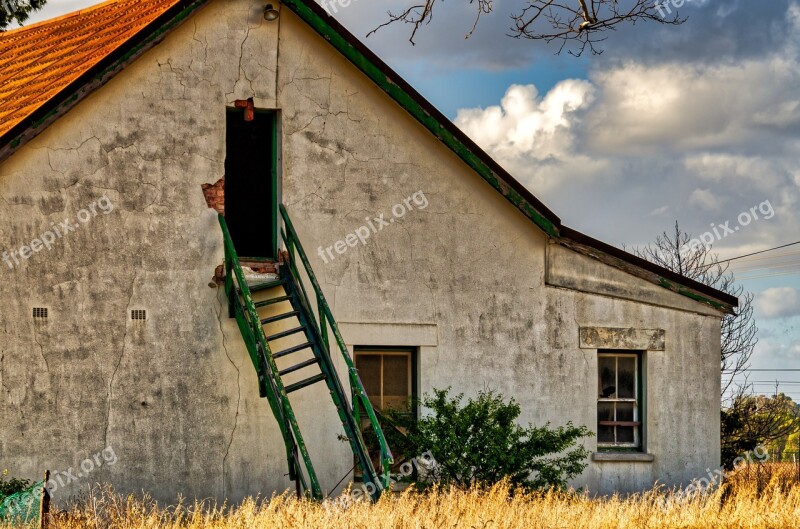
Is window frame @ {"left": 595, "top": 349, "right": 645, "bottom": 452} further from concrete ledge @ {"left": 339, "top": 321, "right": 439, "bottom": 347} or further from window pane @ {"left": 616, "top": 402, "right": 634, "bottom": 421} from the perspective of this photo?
concrete ledge @ {"left": 339, "top": 321, "right": 439, "bottom": 347}

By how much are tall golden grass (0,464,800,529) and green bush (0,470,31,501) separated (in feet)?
2.11

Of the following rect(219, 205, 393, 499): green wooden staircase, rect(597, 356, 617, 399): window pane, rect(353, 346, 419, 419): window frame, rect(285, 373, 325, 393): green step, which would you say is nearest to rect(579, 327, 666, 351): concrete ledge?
rect(597, 356, 617, 399): window pane

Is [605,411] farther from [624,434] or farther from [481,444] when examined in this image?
[481,444]

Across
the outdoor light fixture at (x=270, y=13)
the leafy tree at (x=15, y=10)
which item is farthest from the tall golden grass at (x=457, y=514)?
the leafy tree at (x=15, y=10)

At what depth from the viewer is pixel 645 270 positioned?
15.5m

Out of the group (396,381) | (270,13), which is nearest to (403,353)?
(396,381)

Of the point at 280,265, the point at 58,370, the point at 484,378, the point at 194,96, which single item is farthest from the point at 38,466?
the point at 484,378

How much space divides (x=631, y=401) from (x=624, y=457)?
83 cm

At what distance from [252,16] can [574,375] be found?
6186 millimetres

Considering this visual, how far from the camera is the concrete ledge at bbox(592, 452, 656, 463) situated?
15.2m

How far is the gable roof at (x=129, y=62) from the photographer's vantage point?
13.2m

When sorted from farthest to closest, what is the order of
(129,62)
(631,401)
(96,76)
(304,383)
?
1. (631,401)
2. (129,62)
3. (96,76)
4. (304,383)

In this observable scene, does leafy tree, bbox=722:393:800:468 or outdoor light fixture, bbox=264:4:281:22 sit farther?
leafy tree, bbox=722:393:800:468

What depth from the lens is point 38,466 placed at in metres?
12.9
